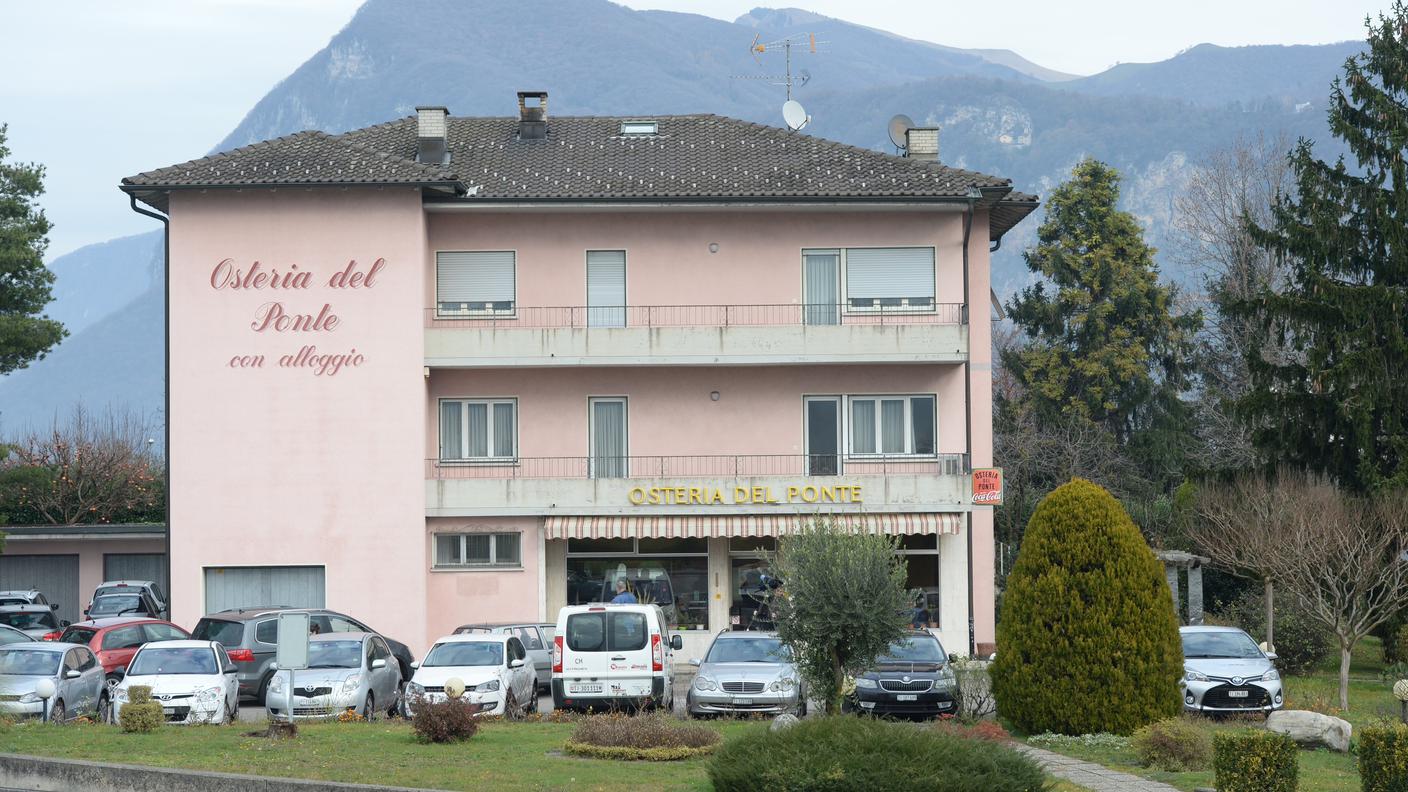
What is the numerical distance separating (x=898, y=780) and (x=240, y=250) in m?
24.9

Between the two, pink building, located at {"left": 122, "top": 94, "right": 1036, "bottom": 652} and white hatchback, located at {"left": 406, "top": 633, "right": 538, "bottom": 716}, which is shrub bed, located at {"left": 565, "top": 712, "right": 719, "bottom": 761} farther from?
pink building, located at {"left": 122, "top": 94, "right": 1036, "bottom": 652}

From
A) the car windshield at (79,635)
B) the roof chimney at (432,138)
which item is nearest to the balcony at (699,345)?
the roof chimney at (432,138)

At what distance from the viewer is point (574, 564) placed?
36031 mm

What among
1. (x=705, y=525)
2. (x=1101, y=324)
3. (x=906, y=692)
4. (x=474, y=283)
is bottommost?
(x=906, y=692)

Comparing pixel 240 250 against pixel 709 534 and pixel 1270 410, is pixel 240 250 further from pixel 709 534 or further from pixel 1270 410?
pixel 1270 410

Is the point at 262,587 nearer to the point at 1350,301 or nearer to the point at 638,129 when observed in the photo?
the point at 638,129

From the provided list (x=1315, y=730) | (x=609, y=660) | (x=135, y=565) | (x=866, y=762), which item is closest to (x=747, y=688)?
(x=609, y=660)

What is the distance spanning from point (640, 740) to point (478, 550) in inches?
659

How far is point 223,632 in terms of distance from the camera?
93.1 ft

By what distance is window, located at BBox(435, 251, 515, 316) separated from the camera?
35.7m

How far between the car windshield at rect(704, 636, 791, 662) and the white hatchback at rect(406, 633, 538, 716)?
2.93 meters

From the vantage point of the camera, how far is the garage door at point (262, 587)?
3444 cm

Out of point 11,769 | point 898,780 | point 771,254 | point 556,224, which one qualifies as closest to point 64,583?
point 556,224

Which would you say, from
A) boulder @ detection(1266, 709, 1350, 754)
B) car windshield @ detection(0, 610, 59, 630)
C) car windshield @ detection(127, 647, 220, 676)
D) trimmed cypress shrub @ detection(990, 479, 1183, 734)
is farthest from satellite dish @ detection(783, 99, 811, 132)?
boulder @ detection(1266, 709, 1350, 754)
